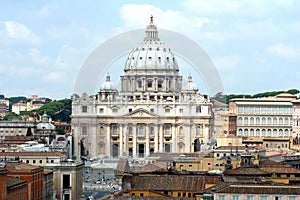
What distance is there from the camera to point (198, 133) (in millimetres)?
143250

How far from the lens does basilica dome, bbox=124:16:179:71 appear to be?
161 meters

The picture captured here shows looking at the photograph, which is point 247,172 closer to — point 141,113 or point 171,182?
point 171,182

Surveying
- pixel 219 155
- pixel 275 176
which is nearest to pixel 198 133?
pixel 219 155

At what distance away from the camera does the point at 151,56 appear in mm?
162750

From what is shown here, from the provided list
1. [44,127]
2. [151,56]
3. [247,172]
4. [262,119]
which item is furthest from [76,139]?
[247,172]

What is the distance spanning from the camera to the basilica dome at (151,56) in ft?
530

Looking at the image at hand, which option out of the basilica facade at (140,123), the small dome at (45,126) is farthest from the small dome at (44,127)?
the basilica facade at (140,123)

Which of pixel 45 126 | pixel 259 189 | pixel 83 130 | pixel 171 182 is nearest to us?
pixel 259 189

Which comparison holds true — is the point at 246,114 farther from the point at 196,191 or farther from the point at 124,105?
the point at 196,191

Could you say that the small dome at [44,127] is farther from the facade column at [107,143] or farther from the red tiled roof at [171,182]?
the red tiled roof at [171,182]

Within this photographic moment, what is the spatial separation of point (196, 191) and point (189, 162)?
2760cm

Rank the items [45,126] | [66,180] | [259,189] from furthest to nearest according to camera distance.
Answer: [45,126]
[66,180]
[259,189]

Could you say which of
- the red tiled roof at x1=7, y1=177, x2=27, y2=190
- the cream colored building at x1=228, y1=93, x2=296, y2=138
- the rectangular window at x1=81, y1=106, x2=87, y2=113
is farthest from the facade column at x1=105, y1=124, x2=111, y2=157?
the red tiled roof at x1=7, y1=177, x2=27, y2=190

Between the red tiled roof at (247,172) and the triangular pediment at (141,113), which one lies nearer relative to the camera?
the red tiled roof at (247,172)
